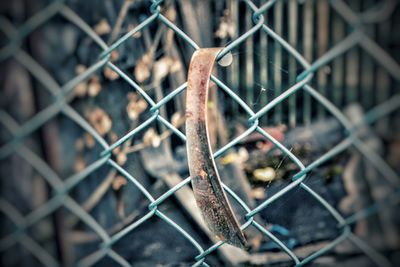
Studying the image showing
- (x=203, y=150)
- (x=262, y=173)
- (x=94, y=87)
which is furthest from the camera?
(x=262, y=173)

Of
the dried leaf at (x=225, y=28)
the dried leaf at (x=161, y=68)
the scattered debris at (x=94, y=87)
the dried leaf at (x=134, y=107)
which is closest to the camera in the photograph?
the scattered debris at (x=94, y=87)

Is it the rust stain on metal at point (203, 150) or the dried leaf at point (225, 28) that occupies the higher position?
the dried leaf at point (225, 28)

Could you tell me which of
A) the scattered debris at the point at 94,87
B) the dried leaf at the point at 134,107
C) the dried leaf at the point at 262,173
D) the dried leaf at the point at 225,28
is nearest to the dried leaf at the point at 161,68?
the dried leaf at the point at 134,107

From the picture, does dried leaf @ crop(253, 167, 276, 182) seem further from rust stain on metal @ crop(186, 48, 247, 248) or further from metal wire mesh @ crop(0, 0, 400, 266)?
rust stain on metal @ crop(186, 48, 247, 248)

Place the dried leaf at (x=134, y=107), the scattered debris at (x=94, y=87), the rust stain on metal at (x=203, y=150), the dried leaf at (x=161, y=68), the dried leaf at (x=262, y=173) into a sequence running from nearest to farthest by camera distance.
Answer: the rust stain on metal at (x=203, y=150), the scattered debris at (x=94, y=87), the dried leaf at (x=134, y=107), the dried leaf at (x=161, y=68), the dried leaf at (x=262, y=173)

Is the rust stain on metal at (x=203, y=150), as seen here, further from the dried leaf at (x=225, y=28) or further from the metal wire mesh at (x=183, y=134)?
the dried leaf at (x=225, y=28)

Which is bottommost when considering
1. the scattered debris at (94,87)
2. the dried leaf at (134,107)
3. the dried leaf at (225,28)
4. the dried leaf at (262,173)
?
the dried leaf at (262,173)

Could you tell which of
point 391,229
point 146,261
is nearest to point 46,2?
point 146,261

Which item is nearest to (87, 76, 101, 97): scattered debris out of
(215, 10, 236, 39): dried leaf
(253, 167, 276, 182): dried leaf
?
(253, 167, 276, 182): dried leaf

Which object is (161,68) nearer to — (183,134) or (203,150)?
(183,134)

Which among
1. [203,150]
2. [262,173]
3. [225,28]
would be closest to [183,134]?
[203,150]
